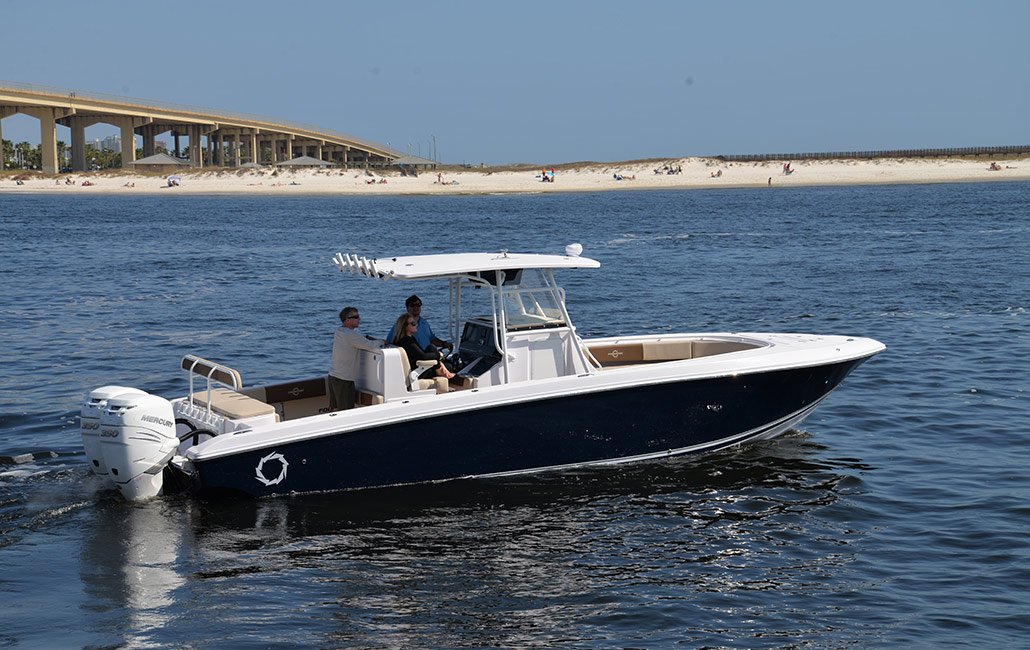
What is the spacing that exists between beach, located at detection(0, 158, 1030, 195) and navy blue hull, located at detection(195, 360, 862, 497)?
84.2m

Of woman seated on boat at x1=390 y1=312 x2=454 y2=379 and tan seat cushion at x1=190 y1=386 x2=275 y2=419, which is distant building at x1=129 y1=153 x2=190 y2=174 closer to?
tan seat cushion at x1=190 y1=386 x2=275 y2=419

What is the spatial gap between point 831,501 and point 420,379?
161 inches

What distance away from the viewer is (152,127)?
12450 centimetres

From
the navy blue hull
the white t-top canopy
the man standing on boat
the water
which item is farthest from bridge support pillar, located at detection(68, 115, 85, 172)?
the navy blue hull

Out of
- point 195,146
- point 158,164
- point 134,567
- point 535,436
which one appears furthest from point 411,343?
point 195,146

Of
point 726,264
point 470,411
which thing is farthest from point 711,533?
point 726,264

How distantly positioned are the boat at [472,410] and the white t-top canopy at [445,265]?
20mm

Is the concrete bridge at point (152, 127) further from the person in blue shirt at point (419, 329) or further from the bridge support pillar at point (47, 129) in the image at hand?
the person in blue shirt at point (419, 329)

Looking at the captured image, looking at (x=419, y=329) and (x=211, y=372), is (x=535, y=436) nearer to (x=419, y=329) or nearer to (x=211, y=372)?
(x=419, y=329)

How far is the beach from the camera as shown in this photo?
3846 inches

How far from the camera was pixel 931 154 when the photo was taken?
406ft

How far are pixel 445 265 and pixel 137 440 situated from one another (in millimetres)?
3184

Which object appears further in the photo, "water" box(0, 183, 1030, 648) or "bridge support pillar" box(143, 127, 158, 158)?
"bridge support pillar" box(143, 127, 158, 158)

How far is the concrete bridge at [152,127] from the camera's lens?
9588 centimetres
